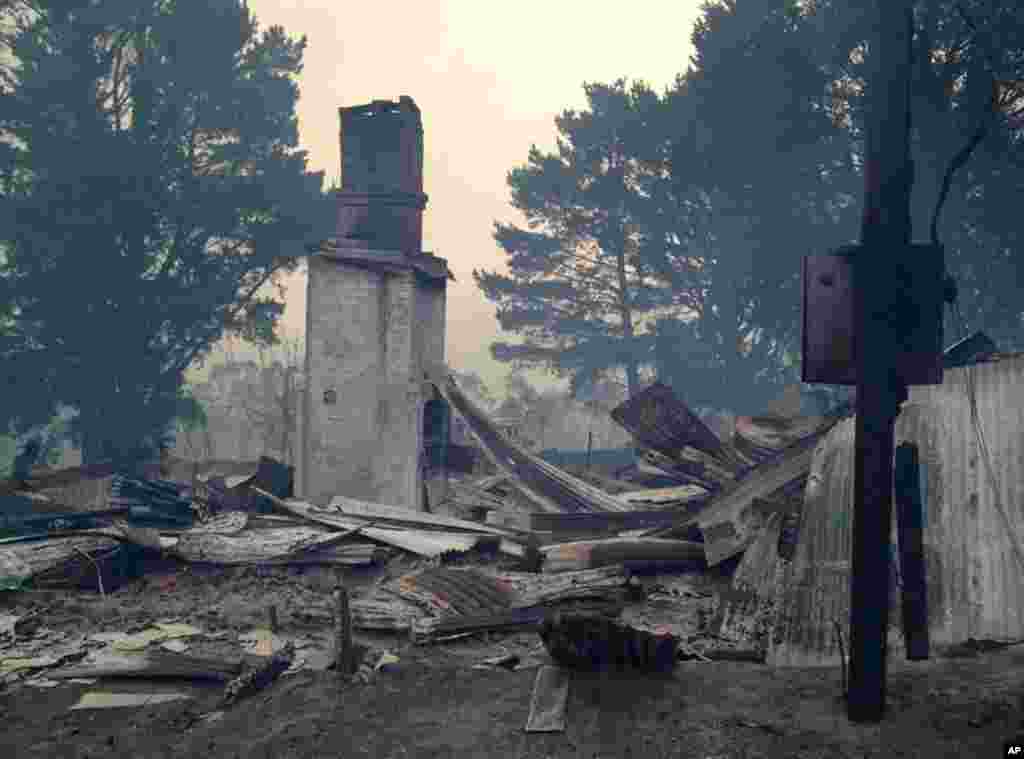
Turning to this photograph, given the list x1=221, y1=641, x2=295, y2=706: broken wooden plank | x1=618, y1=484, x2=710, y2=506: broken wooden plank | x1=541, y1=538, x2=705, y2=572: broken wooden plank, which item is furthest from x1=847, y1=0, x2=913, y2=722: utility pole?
x1=618, y1=484, x2=710, y2=506: broken wooden plank

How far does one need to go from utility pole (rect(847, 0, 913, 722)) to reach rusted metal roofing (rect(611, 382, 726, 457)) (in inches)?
222

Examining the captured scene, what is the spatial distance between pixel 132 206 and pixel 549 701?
19.9 meters

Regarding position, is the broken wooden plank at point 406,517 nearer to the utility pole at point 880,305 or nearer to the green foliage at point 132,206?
the utility pole at point 880,305

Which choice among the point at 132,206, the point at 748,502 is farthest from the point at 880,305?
the point at 132,206

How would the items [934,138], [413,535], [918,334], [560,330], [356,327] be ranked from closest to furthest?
[918,334]
[413,535]
[356,327]
[934,138]
[560,330]

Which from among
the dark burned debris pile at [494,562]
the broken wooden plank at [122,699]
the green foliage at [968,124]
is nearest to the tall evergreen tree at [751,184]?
the green foliage at [968,124]

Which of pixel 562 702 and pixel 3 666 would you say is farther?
pixel 3 666

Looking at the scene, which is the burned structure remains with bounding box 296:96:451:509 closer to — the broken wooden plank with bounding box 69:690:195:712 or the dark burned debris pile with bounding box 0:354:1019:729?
the dark burned debris pile with bounding box 0:354:1019:729

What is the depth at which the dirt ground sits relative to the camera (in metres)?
3.89

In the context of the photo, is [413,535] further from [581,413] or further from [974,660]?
[581,413]

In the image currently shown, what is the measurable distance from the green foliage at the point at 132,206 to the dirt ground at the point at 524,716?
640 inches

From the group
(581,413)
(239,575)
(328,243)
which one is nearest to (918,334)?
(239,575)

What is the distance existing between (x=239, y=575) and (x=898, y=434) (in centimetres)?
729

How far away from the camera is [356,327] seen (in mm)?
14023
